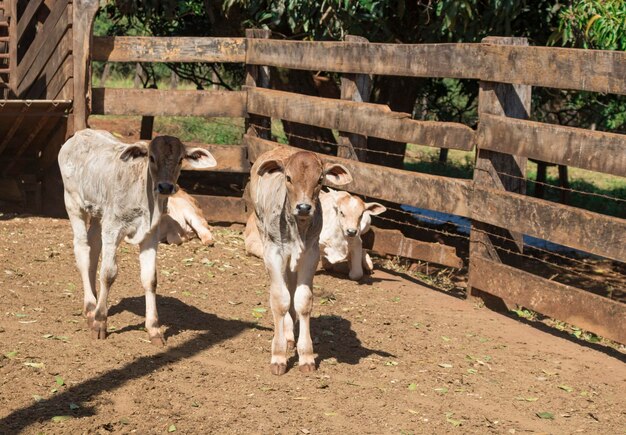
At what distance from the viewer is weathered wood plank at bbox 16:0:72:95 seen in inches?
443

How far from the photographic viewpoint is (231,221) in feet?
39.2

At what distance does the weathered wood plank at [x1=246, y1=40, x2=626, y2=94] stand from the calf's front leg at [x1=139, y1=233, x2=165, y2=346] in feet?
10.7

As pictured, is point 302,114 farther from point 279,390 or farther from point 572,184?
point 572,184

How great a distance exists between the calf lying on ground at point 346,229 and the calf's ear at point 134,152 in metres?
2.77

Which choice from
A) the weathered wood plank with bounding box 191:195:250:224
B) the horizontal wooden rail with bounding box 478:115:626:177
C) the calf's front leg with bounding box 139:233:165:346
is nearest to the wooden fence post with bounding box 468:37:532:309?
the horizontal wooden rail with bounding box 478:115:626:177

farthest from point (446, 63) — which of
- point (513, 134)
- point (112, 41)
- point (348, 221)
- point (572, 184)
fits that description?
point (572, 184)

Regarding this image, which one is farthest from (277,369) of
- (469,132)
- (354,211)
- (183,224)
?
(183,224)

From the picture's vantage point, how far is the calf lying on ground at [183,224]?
10.9m

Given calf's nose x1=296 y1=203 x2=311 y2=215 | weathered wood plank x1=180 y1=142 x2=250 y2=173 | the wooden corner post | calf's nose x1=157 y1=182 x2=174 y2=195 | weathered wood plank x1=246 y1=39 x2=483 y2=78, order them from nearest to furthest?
calf's nose x1=296 y1=203 x2=311 y2=215 → calf's nose x1=157 y1=182 x2=174 y2=195 → weathered wood plank x1=246 y1=39 x2=483 y2=78 → the wooden corner post → weathered wood plank x1=180 y1=142 x2=250 y2=173

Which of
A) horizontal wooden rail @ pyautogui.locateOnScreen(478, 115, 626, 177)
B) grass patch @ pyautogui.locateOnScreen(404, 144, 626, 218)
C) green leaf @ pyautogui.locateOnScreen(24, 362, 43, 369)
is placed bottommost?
grass patch @ pyautogui.locateOnScreen(404, 144, 626, 218)

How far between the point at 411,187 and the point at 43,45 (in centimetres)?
485

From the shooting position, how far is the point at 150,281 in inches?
287

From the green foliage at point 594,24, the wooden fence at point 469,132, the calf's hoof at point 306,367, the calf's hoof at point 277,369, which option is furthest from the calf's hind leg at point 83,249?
the green foliage at point 594,24

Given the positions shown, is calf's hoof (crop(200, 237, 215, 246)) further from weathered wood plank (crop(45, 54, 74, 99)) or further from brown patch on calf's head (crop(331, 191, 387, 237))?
weathered wood plank (crop(45, 54, 74, 99))
